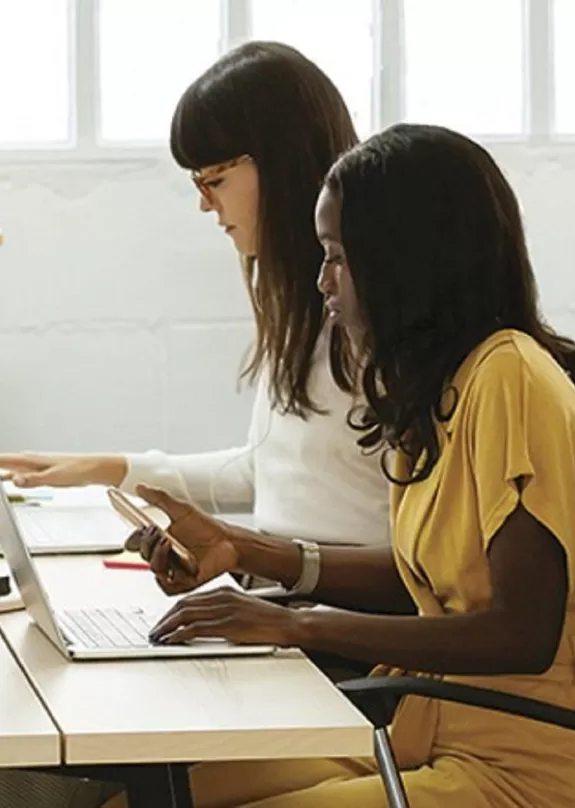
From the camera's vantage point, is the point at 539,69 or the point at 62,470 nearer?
the point at 62,470

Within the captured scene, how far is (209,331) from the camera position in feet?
10.7

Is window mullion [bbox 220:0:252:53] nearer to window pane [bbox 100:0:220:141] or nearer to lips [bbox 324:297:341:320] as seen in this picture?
window pane [bbox 100:0:220:141]

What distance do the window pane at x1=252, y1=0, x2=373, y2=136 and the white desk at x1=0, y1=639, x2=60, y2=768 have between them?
2.29m

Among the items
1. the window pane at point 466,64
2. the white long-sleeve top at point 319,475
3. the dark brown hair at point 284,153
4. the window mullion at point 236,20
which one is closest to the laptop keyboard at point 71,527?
the white long-sleeve top at point 319,475

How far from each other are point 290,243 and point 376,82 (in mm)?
1402

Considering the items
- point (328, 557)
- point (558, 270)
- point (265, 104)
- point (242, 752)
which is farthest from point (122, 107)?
point (242, 752)

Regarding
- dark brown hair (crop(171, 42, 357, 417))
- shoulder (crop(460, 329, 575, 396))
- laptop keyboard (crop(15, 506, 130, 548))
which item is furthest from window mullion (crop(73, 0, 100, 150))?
shoulder (crop(460, 329, 575, 396))

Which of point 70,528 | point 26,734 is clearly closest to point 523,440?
point 26,734

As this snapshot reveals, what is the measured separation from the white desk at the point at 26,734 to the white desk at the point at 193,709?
0.01 metres

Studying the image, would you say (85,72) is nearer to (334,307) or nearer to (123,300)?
(123,300)

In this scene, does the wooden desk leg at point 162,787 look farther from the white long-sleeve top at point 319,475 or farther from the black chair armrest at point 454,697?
the white long-sleeve top at point 319,475

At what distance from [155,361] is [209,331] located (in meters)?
0.14

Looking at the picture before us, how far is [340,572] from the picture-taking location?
6.01ft

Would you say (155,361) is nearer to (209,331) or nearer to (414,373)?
(209,331)
